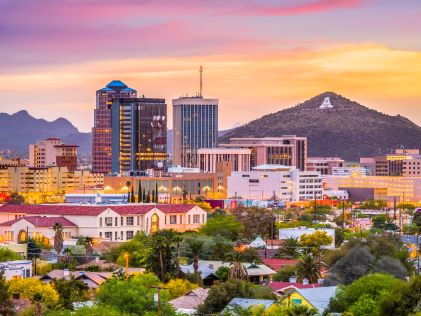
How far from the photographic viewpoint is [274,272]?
77.1 metres

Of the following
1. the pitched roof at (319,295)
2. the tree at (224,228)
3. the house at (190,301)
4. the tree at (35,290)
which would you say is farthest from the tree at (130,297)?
the tree at (224,228)

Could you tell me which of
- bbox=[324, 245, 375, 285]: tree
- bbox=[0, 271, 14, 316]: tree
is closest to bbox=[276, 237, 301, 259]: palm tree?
bbox=[324, 245, 375, 285]: tree

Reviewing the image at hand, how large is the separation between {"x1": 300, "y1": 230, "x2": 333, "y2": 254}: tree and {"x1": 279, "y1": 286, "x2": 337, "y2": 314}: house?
40049 mm

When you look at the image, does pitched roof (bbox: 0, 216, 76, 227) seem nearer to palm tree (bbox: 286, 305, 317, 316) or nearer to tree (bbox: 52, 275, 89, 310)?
tree (bbox: 52, 275, 89, 310)

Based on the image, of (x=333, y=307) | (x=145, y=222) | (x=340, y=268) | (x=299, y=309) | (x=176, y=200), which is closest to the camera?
(x=299, y=309)

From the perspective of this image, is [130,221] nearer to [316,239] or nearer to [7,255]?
[316,239]

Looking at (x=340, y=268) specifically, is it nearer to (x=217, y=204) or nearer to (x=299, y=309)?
(x=299, y=309)

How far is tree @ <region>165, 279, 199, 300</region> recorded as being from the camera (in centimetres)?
6404

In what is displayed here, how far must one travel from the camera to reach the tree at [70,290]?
57.7 m

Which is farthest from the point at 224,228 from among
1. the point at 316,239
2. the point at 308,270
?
the point at 308,270

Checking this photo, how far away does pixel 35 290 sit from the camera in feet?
196

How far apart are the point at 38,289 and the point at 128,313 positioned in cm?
887

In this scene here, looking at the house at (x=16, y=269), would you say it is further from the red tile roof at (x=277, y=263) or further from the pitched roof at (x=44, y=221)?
the pitched roof at (x=44, y=221)

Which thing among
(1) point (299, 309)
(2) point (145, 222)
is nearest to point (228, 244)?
(2) point (145, 222)
